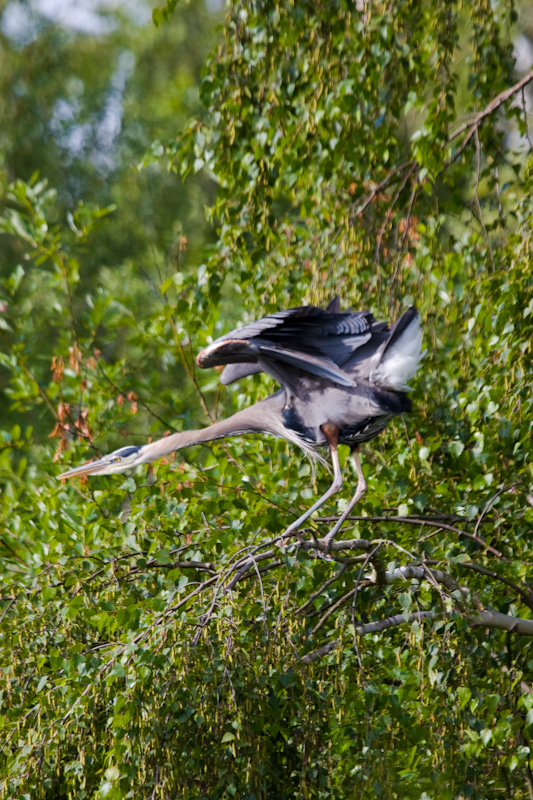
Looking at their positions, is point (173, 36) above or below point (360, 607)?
above

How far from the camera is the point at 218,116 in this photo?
134 inches

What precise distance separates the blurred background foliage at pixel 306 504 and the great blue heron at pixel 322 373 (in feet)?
0.36

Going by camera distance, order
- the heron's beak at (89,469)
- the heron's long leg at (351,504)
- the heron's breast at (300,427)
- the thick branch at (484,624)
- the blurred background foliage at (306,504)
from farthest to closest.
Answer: the heron's beak at (89,469), the heron's breast at (300,427), the heron's long leg at (351,504), the thick branch at (484,624), the blurred background foliage at (306,504)

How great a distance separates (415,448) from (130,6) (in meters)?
11.9

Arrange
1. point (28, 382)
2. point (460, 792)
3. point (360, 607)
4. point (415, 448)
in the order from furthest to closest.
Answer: point (28, 382), point (415, 448), point (360, 607), point (460, 792)

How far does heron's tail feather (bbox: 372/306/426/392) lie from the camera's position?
9.55 ft

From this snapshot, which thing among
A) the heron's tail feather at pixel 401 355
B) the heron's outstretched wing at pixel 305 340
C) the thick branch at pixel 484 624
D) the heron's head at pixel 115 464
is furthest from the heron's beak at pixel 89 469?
the thick branch at pixel 484 624

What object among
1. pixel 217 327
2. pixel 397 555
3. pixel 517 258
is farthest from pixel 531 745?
pixel 217 327

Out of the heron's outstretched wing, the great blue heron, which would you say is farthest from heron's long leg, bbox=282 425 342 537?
the heron's outstretched wing

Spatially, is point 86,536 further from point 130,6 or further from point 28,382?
point 130,6

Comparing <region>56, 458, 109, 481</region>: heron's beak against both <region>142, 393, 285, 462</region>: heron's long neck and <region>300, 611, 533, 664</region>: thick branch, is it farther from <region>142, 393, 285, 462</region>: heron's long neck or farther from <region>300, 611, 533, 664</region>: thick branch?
<region>300, 611, 533, 664</region>: thick branch

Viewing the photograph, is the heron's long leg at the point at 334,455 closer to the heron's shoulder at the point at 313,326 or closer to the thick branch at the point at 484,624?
the heron's shoulder at the point at 313,326

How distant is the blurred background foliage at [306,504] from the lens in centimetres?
189

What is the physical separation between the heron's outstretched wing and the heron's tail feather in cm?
9
